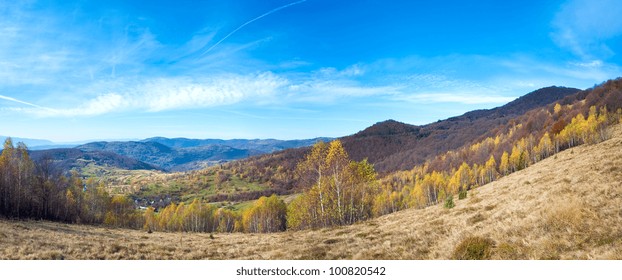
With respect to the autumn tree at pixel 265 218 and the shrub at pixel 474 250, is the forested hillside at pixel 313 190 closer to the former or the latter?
the autumn tree at pixel 265 218

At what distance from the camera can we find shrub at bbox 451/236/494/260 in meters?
10.0

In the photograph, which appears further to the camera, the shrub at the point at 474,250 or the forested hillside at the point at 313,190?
the forested hillside at the point at 313,190

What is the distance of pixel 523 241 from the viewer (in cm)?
1014

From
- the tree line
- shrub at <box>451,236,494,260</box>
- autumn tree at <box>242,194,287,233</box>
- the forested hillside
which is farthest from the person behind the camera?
autumn tree at <box>242,194,287,233</box>

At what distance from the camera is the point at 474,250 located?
400 inches

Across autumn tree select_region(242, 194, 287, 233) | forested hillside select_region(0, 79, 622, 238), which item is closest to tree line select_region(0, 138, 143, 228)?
forested hillside select_region(0, 79, 622, 238)

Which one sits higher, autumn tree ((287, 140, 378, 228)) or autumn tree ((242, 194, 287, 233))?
autumn tree ((287, 140, 378, 228))

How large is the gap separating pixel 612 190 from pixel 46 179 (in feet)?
281

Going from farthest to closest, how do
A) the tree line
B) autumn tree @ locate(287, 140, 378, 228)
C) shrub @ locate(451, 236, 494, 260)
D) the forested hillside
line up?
the tree line, the forested hillside, autumn tree @ locate(287, 140, 378, 228), shrub @ locate(451, 236, 494, 260)

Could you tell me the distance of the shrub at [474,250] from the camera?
1003cm

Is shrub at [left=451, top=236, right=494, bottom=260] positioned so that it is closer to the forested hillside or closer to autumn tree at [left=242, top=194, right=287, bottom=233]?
the forested hillside

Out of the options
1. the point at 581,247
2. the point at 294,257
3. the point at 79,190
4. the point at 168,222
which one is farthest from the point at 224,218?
the point at 581,247

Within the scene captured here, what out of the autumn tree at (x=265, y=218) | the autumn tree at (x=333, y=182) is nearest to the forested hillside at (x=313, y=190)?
→ the autumn tree at (x=333, y=182)
